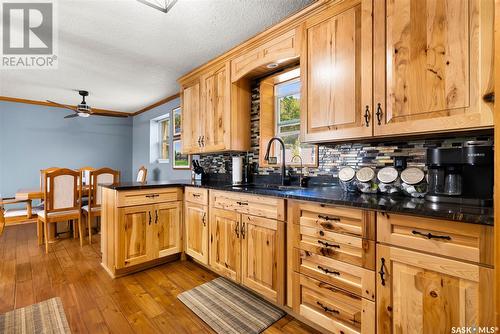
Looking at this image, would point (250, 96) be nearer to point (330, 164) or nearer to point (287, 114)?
point (287, 114)

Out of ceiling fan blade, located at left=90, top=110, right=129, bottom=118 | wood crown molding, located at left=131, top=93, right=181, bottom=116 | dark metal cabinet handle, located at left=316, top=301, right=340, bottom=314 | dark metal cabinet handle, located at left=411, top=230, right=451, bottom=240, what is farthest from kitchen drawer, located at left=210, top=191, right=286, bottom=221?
ceiling fan blade, located at left=90, top=110, right=129, bottom=118

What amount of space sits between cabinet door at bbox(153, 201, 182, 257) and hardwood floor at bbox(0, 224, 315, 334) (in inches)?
7.6

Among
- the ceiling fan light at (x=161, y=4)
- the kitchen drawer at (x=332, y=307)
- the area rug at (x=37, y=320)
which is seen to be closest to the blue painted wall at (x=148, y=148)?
the area rug at (x=37, y=320)

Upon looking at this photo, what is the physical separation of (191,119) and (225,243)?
1806 mm

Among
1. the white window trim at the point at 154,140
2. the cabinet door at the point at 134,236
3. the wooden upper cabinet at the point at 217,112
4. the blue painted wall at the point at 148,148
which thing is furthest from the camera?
the white window trim at the point at 154,140

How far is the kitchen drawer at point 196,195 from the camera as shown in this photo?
249cm

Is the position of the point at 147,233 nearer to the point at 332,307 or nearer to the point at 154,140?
the point at 332,307

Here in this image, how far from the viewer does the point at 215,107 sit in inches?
113

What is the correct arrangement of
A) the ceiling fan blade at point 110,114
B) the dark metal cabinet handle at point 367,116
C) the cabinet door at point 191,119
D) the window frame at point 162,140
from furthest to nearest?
the ceiling fan blade at point 110,114 → the window frame at point 162,140 → the cabinet door at point 191,119 → the dark metal cabinet handle at point 367,116

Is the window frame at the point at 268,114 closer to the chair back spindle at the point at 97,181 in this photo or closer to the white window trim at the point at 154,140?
the chair back spindle at the point at 97,181

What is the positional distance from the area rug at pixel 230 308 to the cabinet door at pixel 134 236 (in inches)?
28.4

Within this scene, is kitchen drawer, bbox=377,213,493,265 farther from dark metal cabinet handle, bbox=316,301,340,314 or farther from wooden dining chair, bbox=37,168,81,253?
wooden dining chair, bbox=37,168,81,253

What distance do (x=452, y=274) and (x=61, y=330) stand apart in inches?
93.8

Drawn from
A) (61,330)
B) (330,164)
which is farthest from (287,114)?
(61,330)
